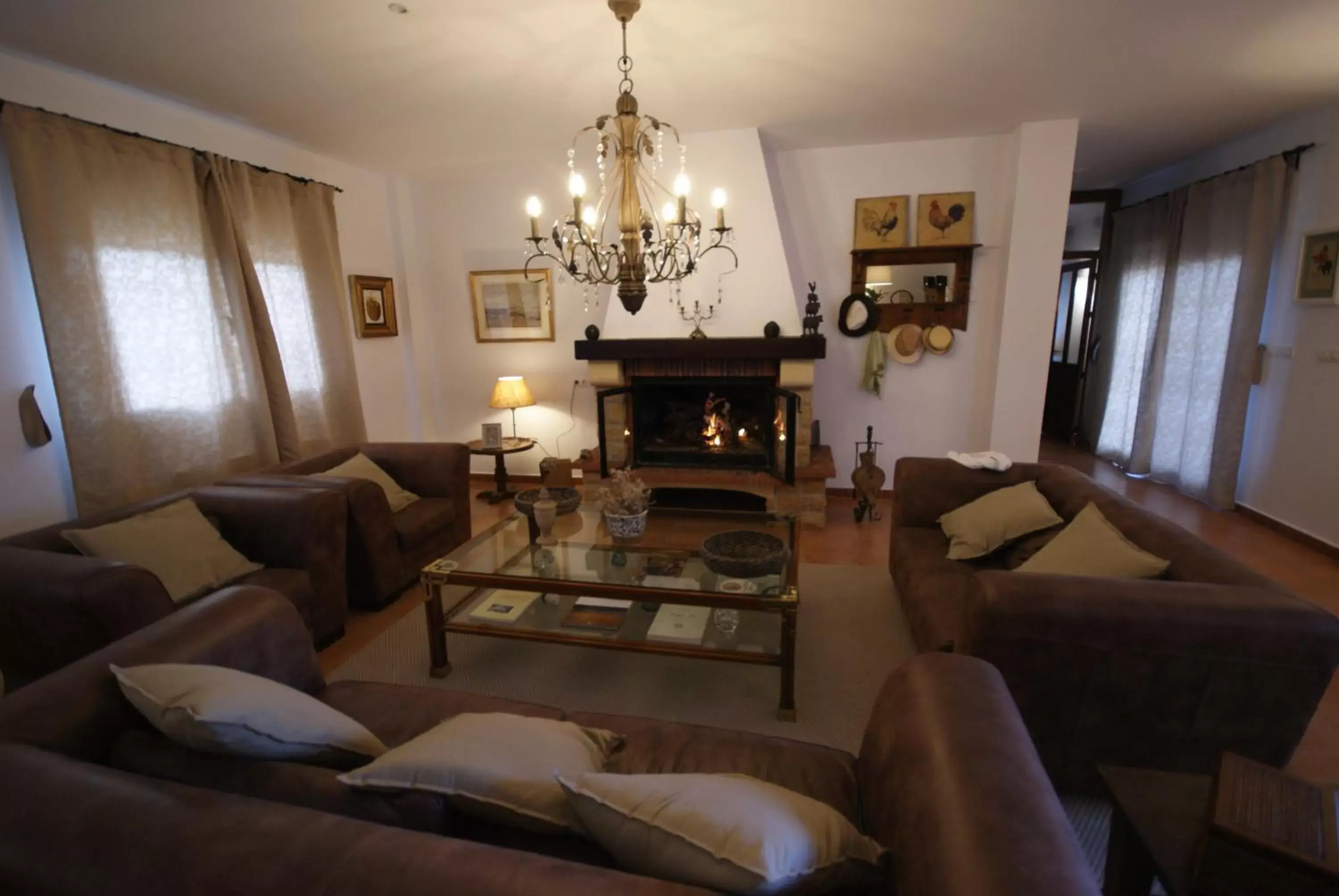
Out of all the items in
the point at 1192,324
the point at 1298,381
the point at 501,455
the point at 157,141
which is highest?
the point at 157,141

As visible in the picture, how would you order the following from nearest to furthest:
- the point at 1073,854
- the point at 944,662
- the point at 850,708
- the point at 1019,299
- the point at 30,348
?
the point at 1073,854
the point at 944,662
the point at 850,708
the point at 30,348
the point at 1019,299

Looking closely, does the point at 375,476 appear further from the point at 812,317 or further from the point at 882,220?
the point at 882,220

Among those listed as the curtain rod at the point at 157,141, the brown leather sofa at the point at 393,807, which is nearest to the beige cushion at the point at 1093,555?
the brown leather sofa at the point at 393,807

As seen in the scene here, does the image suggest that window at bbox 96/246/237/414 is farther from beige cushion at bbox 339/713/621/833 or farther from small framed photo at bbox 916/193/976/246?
small framed photo at bbox 916/193/976/246

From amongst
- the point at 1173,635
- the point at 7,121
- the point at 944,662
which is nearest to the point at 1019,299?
the point at 1173,635

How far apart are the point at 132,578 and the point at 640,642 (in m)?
1.60

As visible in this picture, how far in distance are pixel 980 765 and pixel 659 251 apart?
2161 millimetres

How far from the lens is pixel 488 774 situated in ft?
3.31

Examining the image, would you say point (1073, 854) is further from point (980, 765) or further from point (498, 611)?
point (498, 611)

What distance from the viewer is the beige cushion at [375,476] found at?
10.4 ft

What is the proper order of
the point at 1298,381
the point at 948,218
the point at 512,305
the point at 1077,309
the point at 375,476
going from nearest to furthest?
the point at 375,476, the point at 1298,381, the point at 948,218, the point at 512,305, the point at 1077,309

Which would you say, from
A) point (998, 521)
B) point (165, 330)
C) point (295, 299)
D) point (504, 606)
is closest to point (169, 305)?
point (165, 330)

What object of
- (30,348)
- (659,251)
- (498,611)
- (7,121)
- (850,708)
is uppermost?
(7,121)

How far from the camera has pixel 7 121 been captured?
243cm
